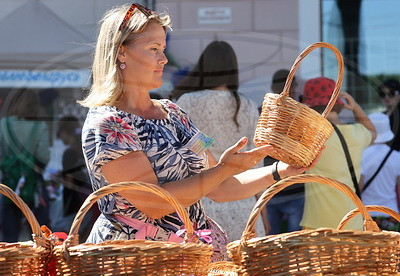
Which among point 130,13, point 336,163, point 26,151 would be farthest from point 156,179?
point 26,151

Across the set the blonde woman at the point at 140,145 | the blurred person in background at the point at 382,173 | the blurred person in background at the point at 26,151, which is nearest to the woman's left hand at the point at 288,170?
the blonde woman at the point at 140,145

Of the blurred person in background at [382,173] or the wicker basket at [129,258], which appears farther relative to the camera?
the blurred person in background at [382,173]

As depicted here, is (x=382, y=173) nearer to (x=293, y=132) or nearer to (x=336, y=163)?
(x=336, y=163)

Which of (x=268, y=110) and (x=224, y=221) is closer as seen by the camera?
(x=268, y=110)

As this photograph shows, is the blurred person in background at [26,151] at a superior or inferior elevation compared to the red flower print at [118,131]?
inferior

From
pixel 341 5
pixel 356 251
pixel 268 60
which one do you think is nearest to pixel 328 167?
pixel 268 60

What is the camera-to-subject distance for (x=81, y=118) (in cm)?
337

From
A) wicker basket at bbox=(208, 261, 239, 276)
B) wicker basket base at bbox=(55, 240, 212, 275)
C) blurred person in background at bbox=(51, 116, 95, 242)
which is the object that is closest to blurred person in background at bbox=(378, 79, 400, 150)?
blurred person in background at bbox=(51, 116, 95, 242)

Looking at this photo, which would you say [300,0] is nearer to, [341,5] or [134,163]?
[341,5]

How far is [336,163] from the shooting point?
3061mm

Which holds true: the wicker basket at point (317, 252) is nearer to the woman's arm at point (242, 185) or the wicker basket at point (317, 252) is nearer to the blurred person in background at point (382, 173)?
the woman's arm at point (242, 185)

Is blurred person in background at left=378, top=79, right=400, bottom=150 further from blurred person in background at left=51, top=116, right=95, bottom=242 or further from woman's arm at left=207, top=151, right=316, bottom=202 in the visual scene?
woman's arm at left=207, top=151, right=316, bottom=202

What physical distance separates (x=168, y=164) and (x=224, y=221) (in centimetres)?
93

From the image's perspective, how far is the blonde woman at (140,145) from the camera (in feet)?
5.82
